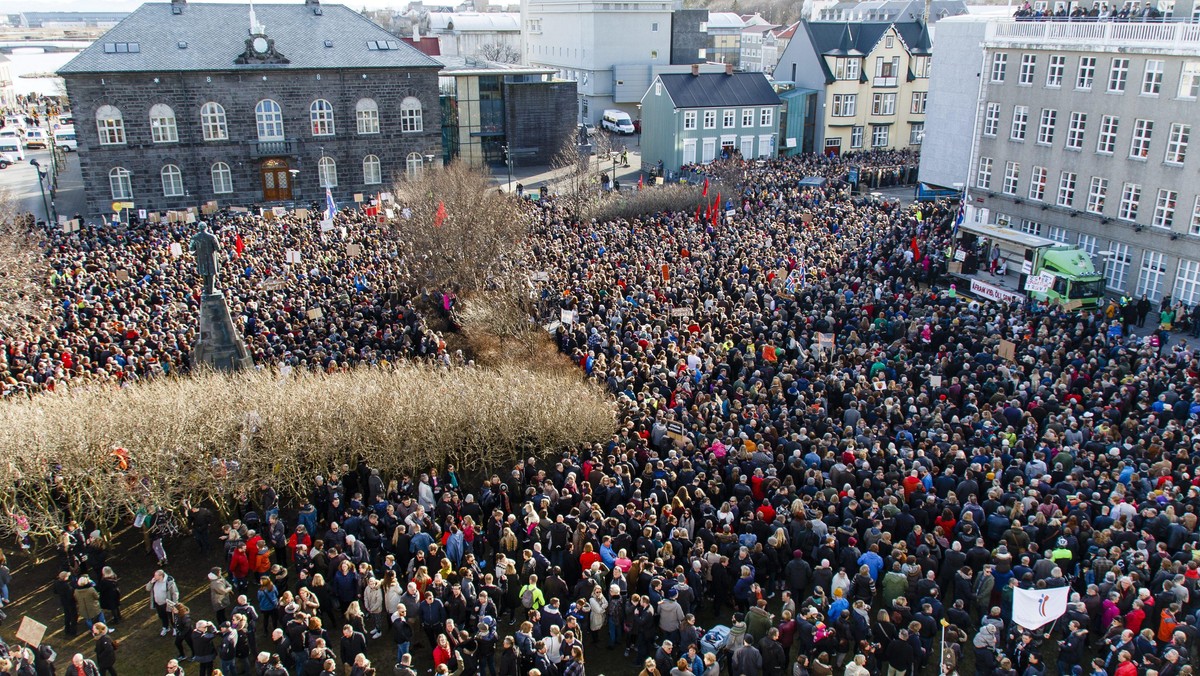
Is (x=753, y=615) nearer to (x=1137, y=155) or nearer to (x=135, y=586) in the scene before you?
(x=135, y=586)

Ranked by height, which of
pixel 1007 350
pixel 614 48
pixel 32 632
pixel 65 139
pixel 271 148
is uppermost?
pixel 614 48

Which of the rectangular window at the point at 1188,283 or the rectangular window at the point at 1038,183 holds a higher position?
A: the rectangular window at the point at 1038,183

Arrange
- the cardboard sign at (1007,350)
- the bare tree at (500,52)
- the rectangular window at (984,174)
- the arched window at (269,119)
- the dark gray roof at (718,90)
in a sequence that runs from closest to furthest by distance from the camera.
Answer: the cardboard sign at (1007,350), the rectangular window at (984,174), the arched window at (269,119), the dark gray roof at (718,90), the bare tree at (500,52)

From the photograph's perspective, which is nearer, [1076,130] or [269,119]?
[1076,130]

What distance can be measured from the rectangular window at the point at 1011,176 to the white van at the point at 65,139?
66208 mm

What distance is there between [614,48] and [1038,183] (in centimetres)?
5080

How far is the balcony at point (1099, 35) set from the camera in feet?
102

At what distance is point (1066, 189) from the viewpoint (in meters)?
36.8

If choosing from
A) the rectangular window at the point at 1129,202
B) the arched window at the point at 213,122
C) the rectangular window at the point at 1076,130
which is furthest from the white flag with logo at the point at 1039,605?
the arched window at the point at 213,122

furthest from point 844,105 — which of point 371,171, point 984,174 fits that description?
point 371,171

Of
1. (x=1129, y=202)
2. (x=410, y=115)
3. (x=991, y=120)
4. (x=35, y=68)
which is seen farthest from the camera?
(x=35, y=68)

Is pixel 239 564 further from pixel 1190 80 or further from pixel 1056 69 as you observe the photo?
pixel 1056 69

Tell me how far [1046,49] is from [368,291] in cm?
2847

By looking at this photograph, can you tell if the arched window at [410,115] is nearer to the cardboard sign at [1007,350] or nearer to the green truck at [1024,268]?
the green truck at [1024,268]
